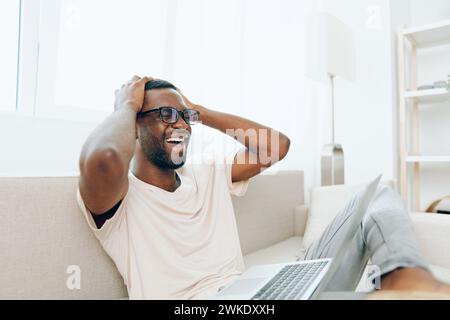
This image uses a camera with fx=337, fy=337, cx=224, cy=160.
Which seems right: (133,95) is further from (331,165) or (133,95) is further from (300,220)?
(331,165)

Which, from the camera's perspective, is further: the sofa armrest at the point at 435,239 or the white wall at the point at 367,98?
the white wall at the point at 367,98

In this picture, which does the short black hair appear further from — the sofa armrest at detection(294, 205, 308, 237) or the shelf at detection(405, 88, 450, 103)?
the shelf at detection(405, 88, 450, 103)

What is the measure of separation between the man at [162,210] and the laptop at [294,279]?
80mm

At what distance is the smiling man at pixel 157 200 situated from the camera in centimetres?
71

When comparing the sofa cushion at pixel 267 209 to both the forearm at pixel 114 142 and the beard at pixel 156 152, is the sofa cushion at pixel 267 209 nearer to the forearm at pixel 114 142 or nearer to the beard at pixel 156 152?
the beard at pixel 156 152

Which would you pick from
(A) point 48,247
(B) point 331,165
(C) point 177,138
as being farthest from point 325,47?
(A) point 48,247

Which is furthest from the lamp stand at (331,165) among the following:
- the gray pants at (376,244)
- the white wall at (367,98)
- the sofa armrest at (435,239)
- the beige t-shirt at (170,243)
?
the beige t-shirt at (170,243)

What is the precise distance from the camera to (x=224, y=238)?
3.14 feet

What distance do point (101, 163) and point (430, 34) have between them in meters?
2.18

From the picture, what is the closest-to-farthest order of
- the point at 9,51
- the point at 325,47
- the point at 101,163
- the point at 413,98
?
1. the point at 101,163
2. the point at 9,51
3. the point at 325,47
4. the point at 413,98

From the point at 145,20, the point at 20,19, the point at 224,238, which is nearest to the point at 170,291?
the point at 224,238

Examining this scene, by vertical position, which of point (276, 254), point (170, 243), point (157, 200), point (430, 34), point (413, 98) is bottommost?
point (276, 254)

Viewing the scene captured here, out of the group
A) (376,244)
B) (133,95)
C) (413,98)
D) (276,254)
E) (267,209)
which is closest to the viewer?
(376,244)

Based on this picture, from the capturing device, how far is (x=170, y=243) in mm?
827
